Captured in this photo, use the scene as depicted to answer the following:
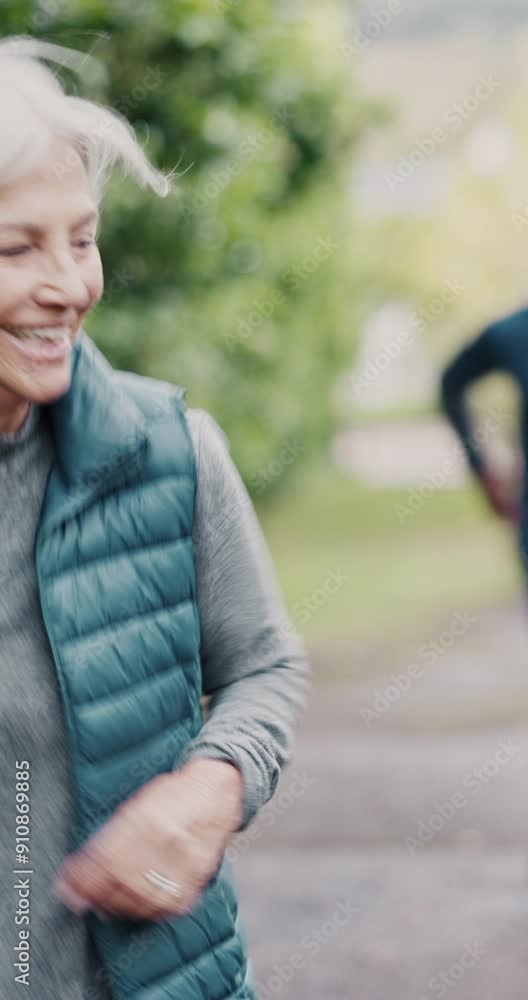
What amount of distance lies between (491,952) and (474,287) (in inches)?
1663

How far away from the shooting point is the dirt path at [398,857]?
5535 millimetres

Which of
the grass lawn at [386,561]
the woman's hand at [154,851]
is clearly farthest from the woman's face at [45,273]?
the grass lawn at [386,561]

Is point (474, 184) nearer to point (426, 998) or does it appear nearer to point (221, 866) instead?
point (426, 998)

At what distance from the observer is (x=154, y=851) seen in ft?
6.03

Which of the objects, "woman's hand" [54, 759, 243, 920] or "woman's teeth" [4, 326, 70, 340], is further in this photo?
"woman's teeth" [4, 326, 70, 340]

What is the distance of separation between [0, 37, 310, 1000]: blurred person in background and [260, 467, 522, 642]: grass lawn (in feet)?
22.1

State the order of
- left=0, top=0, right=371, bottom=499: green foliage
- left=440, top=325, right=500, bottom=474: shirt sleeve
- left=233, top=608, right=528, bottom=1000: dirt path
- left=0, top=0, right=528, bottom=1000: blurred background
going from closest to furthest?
left=440, top=325, right=500, bottom=474: shirt sleeve < left=233, top=608, right=528, bottom=1000: dirt path < left=0, top=0, right=528, bottom=1000: blurred background < left=0, top=0, right=371, bottom=499: green foliage

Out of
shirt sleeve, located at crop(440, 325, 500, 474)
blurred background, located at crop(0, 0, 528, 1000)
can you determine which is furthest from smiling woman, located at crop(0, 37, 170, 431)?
shirt sleeve, located at crop(440, 325, 500, 474)

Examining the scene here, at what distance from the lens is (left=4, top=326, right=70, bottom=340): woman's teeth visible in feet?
6.35

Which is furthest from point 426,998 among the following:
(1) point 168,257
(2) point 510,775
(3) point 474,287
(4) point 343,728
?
(3) point 474,287

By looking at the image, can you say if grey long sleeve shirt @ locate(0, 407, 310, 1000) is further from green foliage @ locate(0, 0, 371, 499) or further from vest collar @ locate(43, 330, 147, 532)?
green foliage @ locate(0, 0, 371, 499)

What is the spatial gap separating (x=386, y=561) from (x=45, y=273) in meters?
20.4

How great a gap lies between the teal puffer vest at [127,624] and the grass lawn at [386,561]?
6.74m

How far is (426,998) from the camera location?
5.29 m
